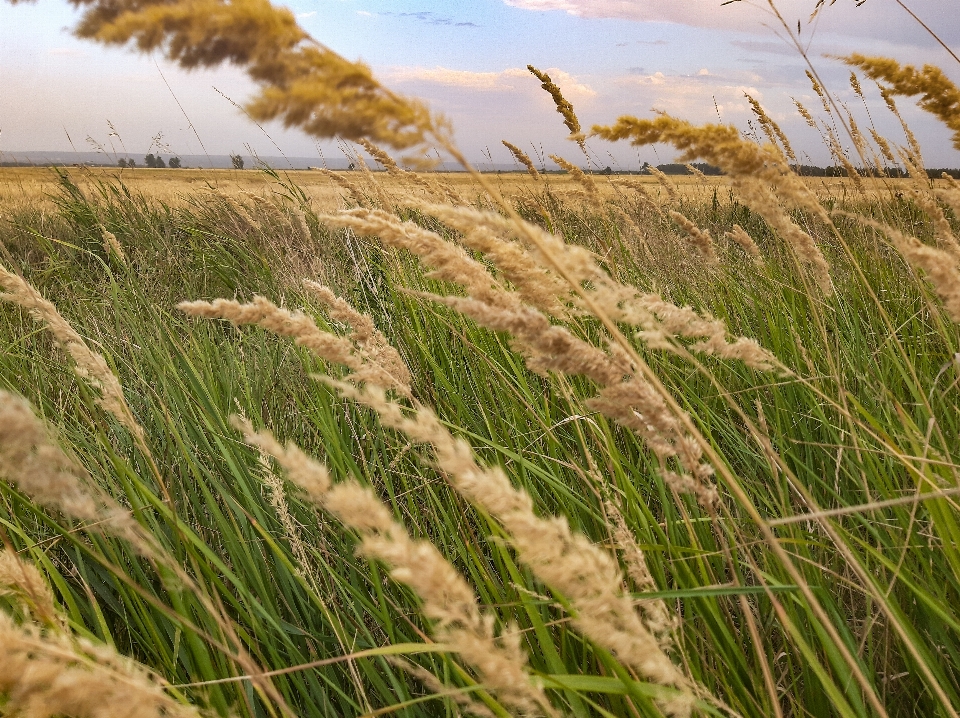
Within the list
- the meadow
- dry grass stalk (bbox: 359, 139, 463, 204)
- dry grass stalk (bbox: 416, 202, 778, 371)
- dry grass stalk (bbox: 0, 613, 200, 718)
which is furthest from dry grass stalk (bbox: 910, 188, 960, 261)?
dry grass stalk (bbox: 359, 139, 463, 204)

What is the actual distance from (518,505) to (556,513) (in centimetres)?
113

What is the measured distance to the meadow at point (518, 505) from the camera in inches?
27.7

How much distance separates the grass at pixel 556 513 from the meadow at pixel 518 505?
2 cm

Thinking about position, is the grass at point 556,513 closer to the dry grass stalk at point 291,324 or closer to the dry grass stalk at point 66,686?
the dry grass stalk at point 66,686

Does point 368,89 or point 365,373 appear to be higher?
point 368,89

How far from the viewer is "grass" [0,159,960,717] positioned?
44.0 inches

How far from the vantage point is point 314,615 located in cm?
155

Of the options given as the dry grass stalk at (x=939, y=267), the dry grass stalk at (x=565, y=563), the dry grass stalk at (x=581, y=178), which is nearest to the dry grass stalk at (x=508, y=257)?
the dry grass stalk at (x=565, y=563)

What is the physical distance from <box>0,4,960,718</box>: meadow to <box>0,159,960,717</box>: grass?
2 centimetres

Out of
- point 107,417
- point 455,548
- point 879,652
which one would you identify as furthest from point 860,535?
point 107,417

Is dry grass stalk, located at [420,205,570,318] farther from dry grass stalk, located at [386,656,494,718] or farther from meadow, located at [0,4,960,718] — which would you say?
dry grass stalk, located at [386,656,494,718]

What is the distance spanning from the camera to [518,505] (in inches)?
24.7

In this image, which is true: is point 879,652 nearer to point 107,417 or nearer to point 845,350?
point 845,350

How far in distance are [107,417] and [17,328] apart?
207 centimetres
